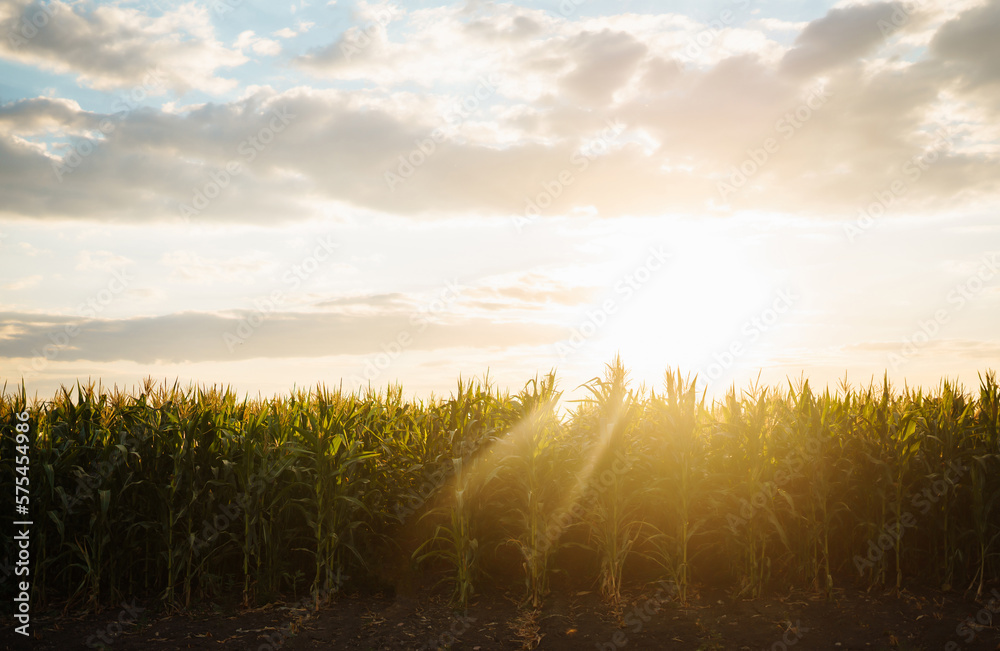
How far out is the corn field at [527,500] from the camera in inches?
334

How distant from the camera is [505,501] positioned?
8781mm

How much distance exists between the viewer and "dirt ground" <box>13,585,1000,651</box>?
24.9 ft

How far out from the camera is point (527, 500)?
8.46 metres

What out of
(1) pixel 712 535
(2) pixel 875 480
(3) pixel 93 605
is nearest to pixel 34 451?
(3) pixel 93 605

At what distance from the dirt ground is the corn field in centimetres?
27

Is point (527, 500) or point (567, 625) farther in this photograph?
point (527, 500)

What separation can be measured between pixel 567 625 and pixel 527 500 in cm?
152

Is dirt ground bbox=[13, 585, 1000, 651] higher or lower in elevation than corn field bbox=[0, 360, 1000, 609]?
lower

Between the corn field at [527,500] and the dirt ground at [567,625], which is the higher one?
the corn field at [527,500]

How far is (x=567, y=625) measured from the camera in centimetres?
789

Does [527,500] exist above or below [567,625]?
above

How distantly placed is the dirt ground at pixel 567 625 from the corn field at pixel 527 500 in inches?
10.8

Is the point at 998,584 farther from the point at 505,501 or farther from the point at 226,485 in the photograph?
the point at 226,485

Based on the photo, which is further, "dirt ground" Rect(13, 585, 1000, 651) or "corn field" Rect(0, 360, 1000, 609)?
"corn field" Rect(0, 360, 1000, 609)
